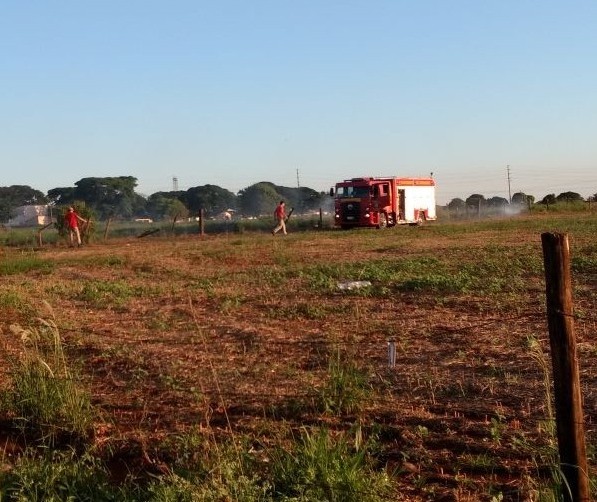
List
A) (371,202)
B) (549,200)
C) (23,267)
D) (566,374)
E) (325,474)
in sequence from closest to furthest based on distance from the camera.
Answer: (566,374)
(325,474)
(23,267)
(371,202)
(549,200)

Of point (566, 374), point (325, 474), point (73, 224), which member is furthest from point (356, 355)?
point (73, 224)

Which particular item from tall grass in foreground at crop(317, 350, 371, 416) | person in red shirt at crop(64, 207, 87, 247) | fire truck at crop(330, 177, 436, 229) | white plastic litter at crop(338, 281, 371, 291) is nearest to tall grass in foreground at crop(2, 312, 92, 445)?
tall grass in foreground at crop(317, 350, 371, 416)

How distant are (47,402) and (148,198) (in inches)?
3417

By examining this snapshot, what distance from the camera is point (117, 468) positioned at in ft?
19.3

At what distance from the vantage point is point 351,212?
40.8 metres

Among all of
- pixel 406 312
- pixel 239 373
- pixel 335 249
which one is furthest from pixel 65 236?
pixel 239 373

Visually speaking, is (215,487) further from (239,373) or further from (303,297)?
(303,297)

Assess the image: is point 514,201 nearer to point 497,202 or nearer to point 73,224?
point 497,202

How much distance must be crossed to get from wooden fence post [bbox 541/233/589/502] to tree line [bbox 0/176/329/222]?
231ft

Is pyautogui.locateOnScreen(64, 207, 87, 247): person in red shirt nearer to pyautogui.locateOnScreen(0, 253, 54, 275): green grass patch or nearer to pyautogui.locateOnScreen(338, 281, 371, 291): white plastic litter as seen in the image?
pyautogui.locateOnScreen(0, 253, 54, 275): green grass patch

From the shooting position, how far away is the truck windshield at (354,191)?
40875 millimetres

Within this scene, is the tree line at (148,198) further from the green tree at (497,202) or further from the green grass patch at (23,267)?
the green grass patch at (23,267)

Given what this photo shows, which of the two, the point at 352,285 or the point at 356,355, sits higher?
the point at 352,285

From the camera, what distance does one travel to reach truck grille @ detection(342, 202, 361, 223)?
40.5 metres
